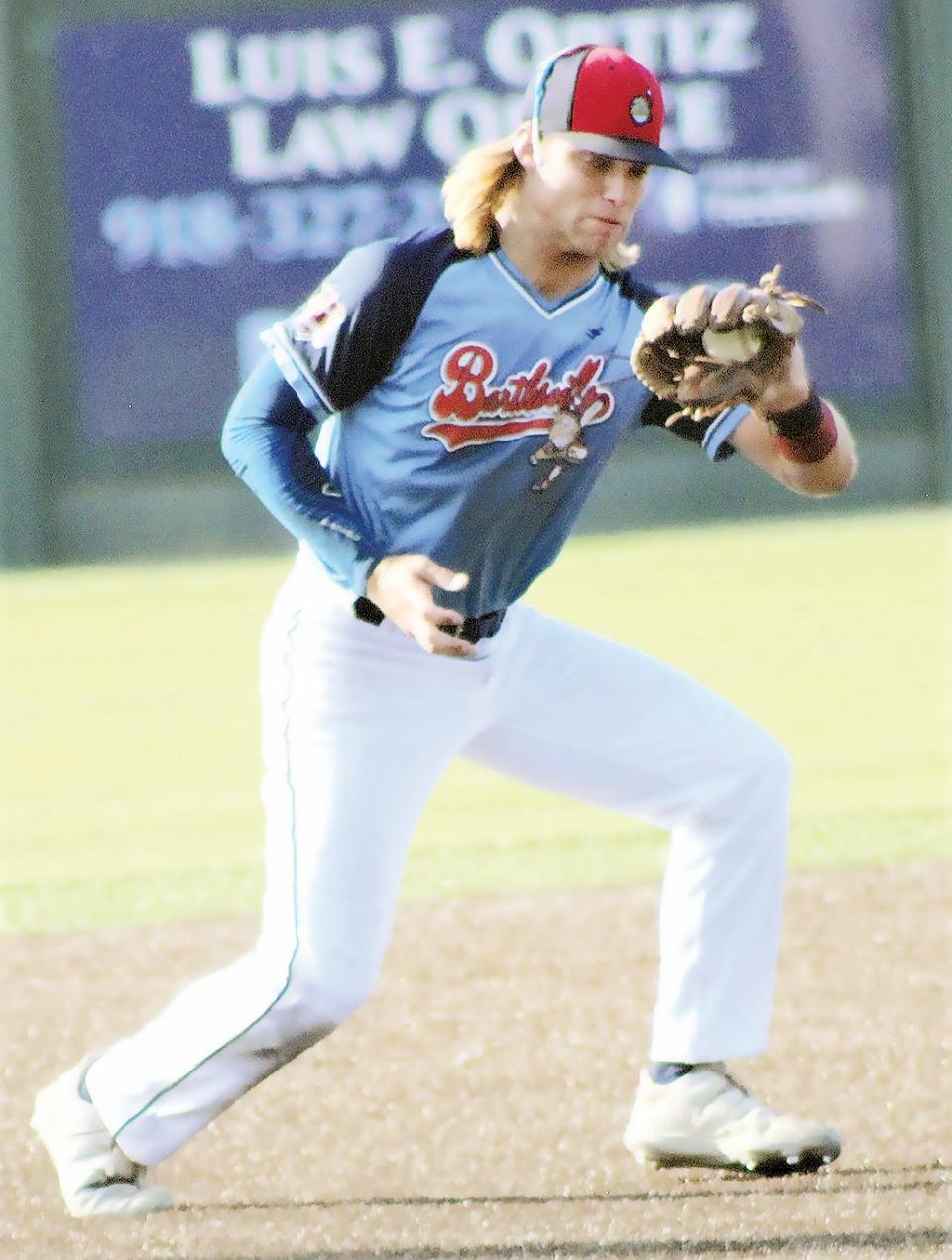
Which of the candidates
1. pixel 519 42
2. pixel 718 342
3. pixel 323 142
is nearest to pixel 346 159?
pixel 323 142

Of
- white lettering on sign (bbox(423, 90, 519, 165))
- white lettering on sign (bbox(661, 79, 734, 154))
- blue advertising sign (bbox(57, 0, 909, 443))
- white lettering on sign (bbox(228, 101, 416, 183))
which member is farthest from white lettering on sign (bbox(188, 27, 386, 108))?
white lettering on sign (bbox(661, 79, 734, 154))

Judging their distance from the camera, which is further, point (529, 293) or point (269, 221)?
point (269, 221)

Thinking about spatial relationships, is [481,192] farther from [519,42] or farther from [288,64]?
[519,42]

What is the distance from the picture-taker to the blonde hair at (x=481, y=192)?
4250 mm

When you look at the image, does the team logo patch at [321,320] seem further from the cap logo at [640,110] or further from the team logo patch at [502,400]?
the cap logo at [640,110]

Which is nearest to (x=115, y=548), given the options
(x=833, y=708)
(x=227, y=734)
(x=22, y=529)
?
(x=22, y=529)

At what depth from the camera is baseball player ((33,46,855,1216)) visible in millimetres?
4125

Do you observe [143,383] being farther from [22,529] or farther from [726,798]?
[726,798]

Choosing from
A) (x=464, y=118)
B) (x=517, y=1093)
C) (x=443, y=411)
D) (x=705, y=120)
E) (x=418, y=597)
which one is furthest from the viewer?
(x=705, y=120)

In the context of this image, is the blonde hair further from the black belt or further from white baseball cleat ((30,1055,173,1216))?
white baseball cleat ((30,1055,173,1216))

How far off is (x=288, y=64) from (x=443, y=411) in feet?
54.6

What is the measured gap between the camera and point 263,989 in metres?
4.12

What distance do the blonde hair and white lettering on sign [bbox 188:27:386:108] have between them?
53.8 feet

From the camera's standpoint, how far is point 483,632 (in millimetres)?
4379
